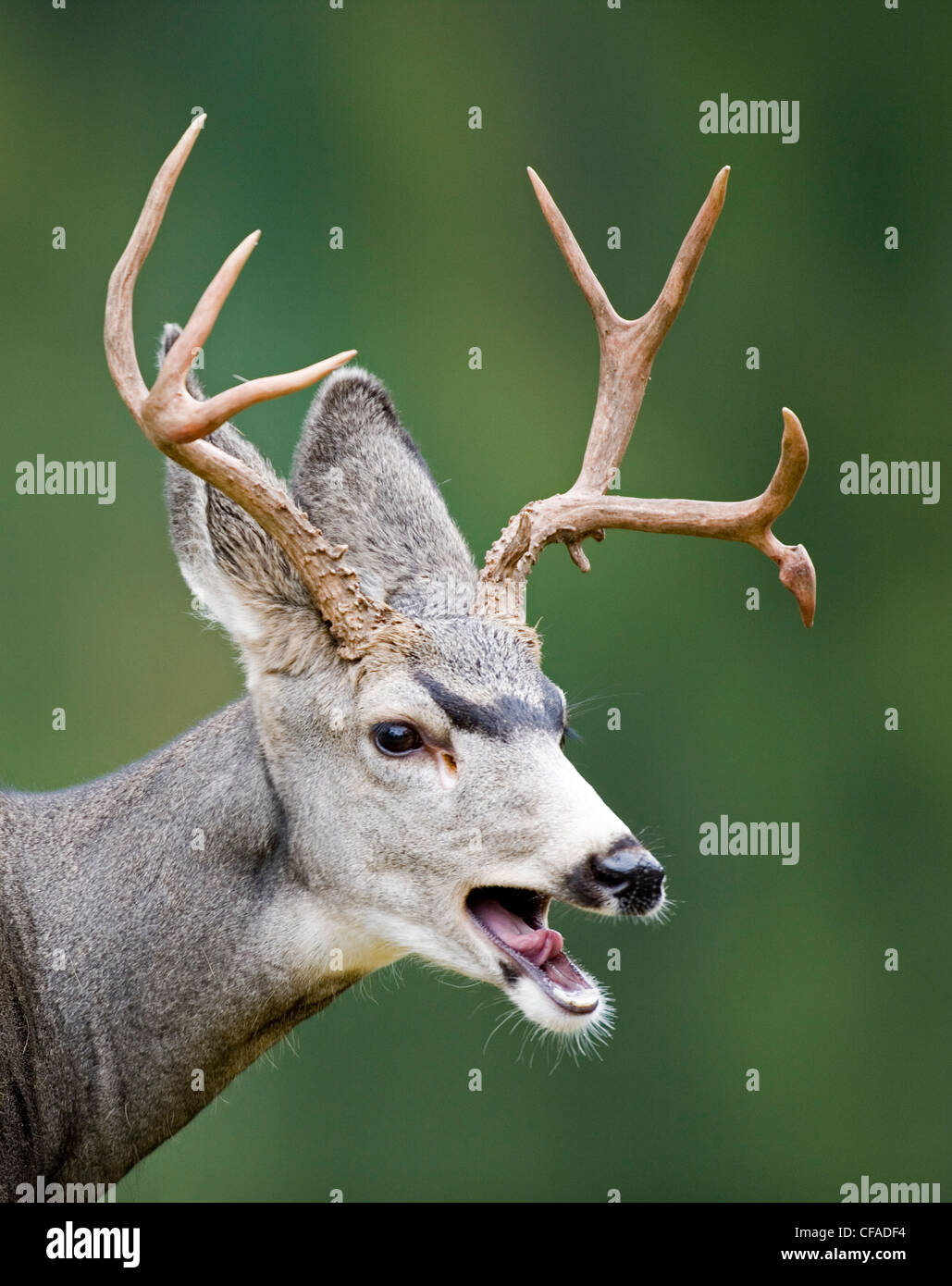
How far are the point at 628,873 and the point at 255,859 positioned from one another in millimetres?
904

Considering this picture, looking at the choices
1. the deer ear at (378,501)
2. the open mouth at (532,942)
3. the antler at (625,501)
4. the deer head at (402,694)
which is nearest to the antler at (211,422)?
the deer head at (402,694)

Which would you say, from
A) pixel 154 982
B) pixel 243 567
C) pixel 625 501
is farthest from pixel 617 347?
pixel 154 982

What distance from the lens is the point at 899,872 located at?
9531mm

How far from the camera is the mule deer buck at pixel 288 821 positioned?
3660 mm

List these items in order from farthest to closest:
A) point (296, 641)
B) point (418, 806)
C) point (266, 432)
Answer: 1. point (266, 432)
2. point (296, 641)
3. point (418, 806)

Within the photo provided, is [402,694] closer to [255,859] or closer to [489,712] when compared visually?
[489,712]

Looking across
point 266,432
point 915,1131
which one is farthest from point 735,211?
point 915,1131

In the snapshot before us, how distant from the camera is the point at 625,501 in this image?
169 inches

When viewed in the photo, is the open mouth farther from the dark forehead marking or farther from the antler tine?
the antler tine

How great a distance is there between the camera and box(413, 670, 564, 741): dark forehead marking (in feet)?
12.2

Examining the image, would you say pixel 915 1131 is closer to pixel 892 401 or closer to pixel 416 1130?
pixel 416 1130

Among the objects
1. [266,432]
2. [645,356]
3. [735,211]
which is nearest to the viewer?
[645,356]

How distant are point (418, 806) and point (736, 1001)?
225 inches

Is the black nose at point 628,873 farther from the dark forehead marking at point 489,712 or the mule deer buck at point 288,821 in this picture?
the dark forehead marking at point 489,712
